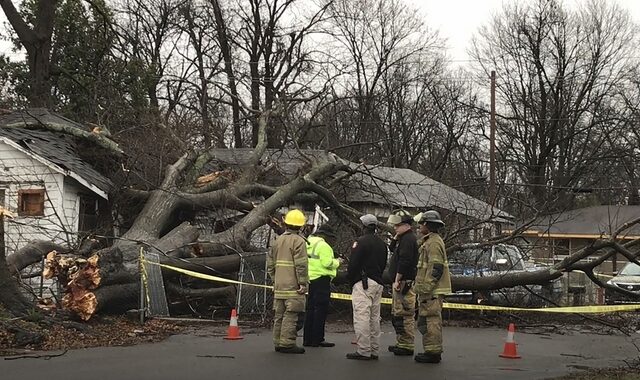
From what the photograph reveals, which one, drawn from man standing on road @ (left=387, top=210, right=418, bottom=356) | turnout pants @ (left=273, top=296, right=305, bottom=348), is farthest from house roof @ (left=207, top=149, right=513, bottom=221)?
turnout pants @ (left=273, top=296, right=305, bottom=348)

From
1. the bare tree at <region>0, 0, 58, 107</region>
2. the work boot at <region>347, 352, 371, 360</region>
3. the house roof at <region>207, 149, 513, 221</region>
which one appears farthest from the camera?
the bare tree at <region>0, 0, 58, 107</region>

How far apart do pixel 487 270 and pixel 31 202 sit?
34.6 ft

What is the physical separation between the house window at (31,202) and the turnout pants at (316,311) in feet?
31.4

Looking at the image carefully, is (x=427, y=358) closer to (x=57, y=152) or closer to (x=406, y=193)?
(x=57, y=152)

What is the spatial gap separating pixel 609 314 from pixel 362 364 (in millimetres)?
8818

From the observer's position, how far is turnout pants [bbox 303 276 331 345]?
34.8 feet

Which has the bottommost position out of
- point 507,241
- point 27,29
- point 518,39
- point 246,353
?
point 246,353

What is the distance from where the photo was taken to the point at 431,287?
9172mm

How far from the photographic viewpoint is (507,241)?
613 inches

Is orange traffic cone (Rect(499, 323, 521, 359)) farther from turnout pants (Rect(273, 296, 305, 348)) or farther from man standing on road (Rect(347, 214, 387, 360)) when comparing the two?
turnout pants (Rect(273, 296, 305, 348))

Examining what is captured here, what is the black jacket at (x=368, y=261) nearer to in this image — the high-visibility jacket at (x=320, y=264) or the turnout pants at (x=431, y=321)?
the turnout pants at (x=431, y=321)

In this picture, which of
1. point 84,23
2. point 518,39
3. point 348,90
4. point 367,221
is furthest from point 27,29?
point 518,39

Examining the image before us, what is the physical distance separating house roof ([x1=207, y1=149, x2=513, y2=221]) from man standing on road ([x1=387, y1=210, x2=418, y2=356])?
5.56 m

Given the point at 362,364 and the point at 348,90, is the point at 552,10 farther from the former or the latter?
the point at 362,364
